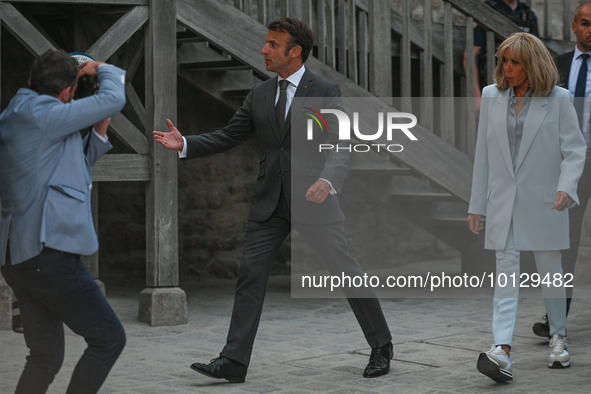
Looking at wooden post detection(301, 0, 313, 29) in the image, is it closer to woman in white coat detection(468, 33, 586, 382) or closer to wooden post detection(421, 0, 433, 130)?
wooden post detection(421, 0, 433, 130)

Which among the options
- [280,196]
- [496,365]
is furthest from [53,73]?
[496,365]

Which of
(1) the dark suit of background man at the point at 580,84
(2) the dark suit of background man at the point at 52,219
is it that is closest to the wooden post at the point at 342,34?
(1) the dark suit of background man at the point at 580,84

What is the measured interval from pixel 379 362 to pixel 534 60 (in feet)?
5.06

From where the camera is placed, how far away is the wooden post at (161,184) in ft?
18.0

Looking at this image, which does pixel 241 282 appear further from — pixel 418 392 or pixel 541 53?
pixel 541 53

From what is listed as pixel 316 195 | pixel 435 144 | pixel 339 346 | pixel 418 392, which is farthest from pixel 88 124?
pixel 435 144

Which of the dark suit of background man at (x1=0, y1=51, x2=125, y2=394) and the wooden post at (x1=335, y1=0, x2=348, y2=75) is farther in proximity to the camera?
the wooden post at (x1=335, y1=0, x2=348, y2=75)

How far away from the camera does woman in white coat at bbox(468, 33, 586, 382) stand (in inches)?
152

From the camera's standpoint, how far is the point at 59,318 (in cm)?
283

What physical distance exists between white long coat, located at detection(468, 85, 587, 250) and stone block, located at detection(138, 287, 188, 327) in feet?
7.61

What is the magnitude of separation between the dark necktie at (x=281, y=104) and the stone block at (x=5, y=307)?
2.27 meters

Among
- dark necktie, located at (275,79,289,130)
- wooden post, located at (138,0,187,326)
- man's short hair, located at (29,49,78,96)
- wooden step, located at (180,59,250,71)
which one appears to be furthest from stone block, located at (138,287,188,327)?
man's short hair, located at (29,49,78,96)

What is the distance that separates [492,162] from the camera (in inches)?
156

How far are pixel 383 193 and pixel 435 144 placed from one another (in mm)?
999
